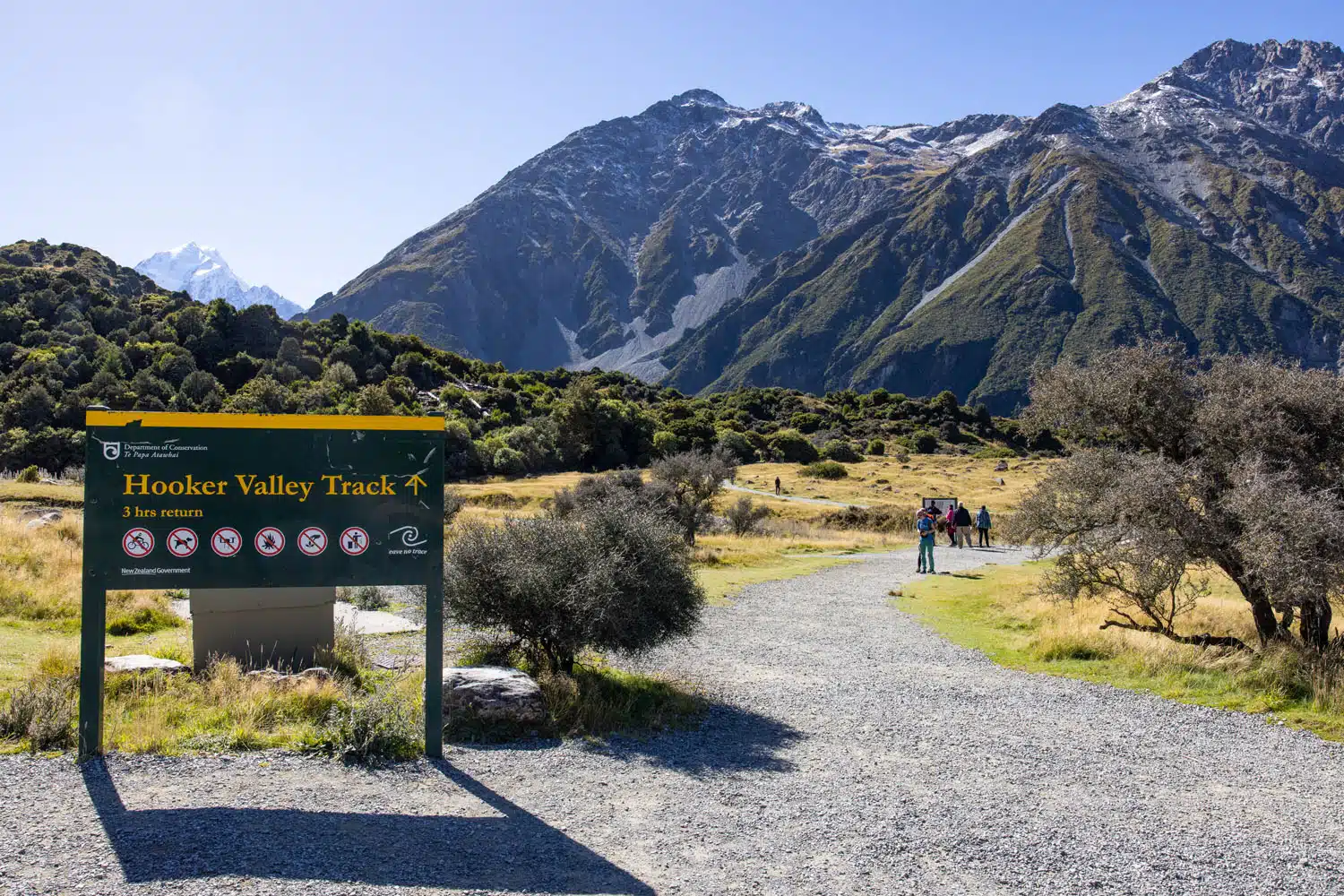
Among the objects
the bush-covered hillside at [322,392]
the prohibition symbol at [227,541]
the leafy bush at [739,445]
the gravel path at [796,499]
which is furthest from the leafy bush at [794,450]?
the prohibition symbol at [227,541]

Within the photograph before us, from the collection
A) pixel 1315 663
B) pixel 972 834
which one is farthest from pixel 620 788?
pixel 1315 663

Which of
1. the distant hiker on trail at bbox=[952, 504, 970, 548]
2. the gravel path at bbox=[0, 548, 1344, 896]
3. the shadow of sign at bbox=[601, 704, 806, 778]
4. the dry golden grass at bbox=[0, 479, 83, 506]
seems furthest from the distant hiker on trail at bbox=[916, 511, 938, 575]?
the dry golden grass at bbox=[0, 479, 83, 506]

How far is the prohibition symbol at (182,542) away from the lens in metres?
7.03

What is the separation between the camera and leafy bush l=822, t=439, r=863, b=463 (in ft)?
226

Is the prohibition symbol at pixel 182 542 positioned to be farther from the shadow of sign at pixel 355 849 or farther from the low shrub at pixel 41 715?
the shadow of sign at pixel 355 849

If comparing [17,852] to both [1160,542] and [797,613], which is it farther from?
[797,613]

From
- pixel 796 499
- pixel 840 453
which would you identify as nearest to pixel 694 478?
pixel 796 499

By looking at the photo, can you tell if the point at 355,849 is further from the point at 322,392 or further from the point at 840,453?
the point at 840,453

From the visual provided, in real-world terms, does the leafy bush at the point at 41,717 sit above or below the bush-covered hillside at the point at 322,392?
below

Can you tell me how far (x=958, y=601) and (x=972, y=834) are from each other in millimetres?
14009

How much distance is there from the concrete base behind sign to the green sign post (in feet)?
8.43

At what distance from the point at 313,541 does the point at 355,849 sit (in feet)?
8.68

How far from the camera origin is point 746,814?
6.48m

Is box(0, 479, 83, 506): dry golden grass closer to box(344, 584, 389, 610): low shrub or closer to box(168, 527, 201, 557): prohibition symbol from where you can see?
box(344, 584, 389, 610): low shrub
